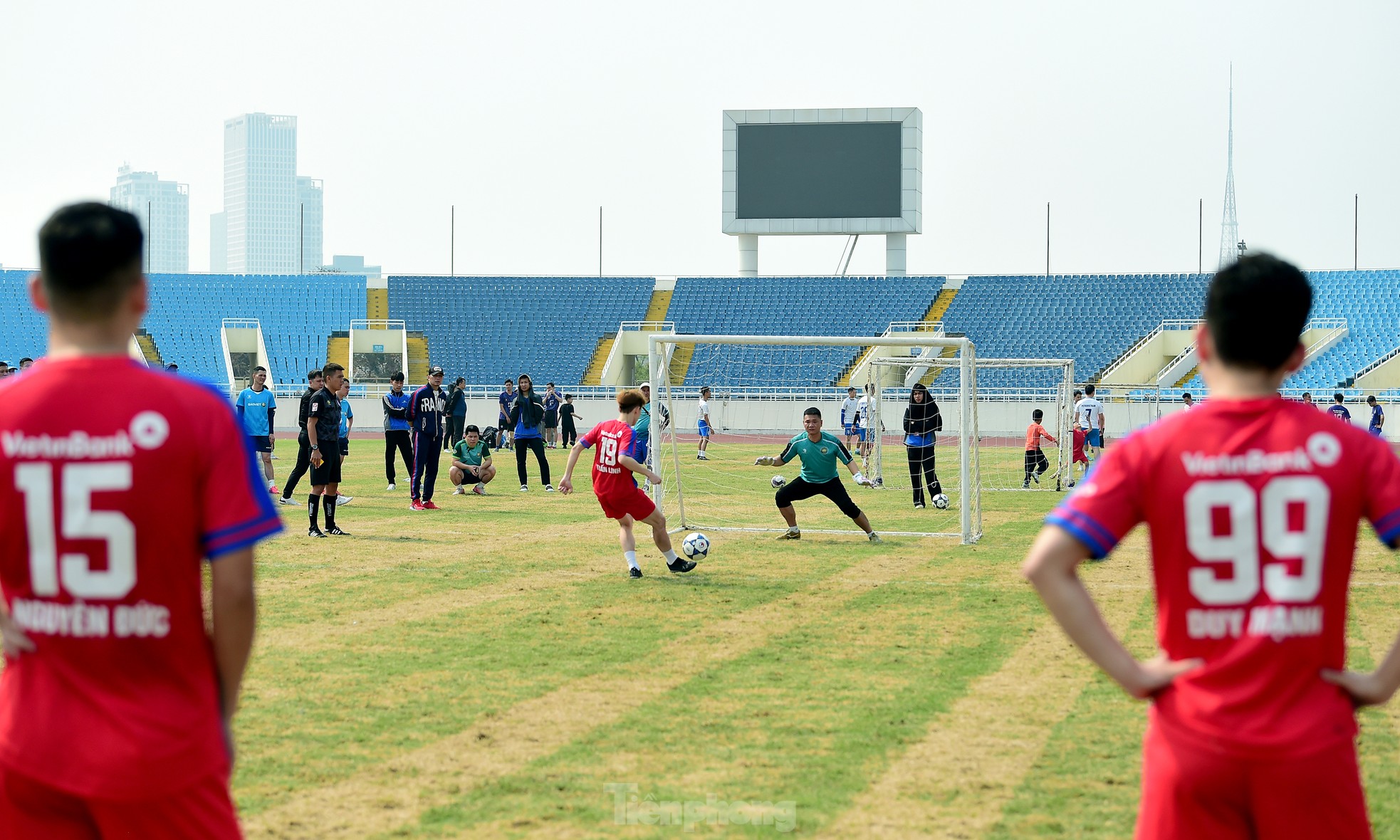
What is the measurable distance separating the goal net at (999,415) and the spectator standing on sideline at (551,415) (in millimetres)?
7392

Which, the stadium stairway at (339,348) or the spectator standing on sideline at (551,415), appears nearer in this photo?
the spectator standing on sideline at (551,415)

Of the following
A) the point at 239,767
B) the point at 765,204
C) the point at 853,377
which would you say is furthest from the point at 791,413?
the point at 239,767

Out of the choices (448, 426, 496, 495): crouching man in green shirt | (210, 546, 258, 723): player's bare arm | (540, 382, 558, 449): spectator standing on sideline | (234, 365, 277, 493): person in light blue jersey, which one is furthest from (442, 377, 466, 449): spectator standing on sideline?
(210, 546, 258, 723): player's bare arm

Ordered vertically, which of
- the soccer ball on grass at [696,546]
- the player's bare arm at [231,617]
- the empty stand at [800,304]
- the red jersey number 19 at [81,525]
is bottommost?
the soccer ball on grass at [696,546]

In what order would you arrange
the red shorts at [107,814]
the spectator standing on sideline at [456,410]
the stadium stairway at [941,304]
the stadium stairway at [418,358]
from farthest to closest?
the stadium stairway at [941,304] → the stadium stairway at [418,358] → the spectator standing on sideline at [456,410] → the red shorts at [107,814]

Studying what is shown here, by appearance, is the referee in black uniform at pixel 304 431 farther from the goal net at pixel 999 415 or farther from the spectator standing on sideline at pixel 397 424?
the goal net at pixel 999 415

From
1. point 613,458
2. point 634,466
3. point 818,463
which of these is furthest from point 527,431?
point 634,466

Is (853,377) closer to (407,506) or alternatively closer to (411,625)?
(407,506)

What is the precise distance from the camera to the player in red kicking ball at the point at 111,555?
108 inches

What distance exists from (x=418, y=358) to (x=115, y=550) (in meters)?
51.3

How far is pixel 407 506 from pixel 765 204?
36.5 metres

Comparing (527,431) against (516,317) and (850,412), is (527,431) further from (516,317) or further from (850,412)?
(516,317)

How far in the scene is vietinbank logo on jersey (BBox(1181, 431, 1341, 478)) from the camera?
9.26ft

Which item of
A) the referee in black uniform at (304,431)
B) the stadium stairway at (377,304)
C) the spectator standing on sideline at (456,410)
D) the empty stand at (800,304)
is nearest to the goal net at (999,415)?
the empty stand at (800,304)
